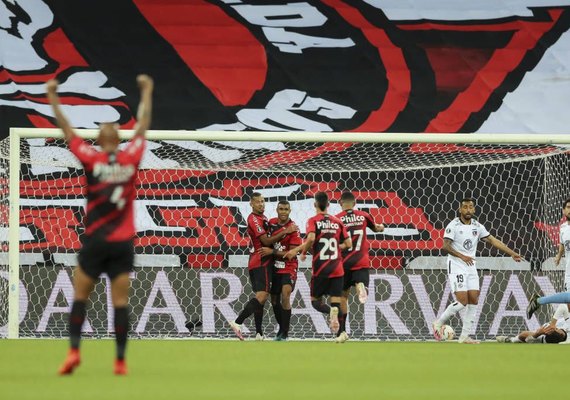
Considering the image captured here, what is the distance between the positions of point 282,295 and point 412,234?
335cm

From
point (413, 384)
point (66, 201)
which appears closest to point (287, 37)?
point (66, 201)

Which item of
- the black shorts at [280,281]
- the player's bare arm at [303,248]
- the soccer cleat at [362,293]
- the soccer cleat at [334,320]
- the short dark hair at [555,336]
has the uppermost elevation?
the player's bare arm at [303,248]

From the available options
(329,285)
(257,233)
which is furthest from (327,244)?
(257,233)

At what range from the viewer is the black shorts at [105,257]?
21.6ft

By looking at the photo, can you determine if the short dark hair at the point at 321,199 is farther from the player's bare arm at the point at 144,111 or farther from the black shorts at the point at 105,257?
the black shorts at the point at 105,257

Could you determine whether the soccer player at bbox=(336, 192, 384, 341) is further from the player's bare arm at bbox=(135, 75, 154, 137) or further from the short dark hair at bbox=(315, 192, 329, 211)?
the player's bare arm at bbox=(135, 75, 154, 137)

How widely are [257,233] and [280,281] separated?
2.19 ft

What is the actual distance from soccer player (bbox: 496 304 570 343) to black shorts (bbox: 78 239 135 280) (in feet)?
23.5

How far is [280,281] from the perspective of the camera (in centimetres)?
1329

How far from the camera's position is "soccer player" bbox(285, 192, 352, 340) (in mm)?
12359

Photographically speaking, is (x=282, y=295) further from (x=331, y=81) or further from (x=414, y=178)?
(x=331, y=81)

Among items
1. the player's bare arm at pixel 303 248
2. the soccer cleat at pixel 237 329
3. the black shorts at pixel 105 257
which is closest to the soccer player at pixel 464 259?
the player's bare arm at pixel 303 248

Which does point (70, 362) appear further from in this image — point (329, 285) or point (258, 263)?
point (258, 263)

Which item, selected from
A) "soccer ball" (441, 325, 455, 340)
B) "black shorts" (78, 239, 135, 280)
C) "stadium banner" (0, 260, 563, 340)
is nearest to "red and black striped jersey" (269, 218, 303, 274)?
"stadium banner" (0, 260, 563, 340)
